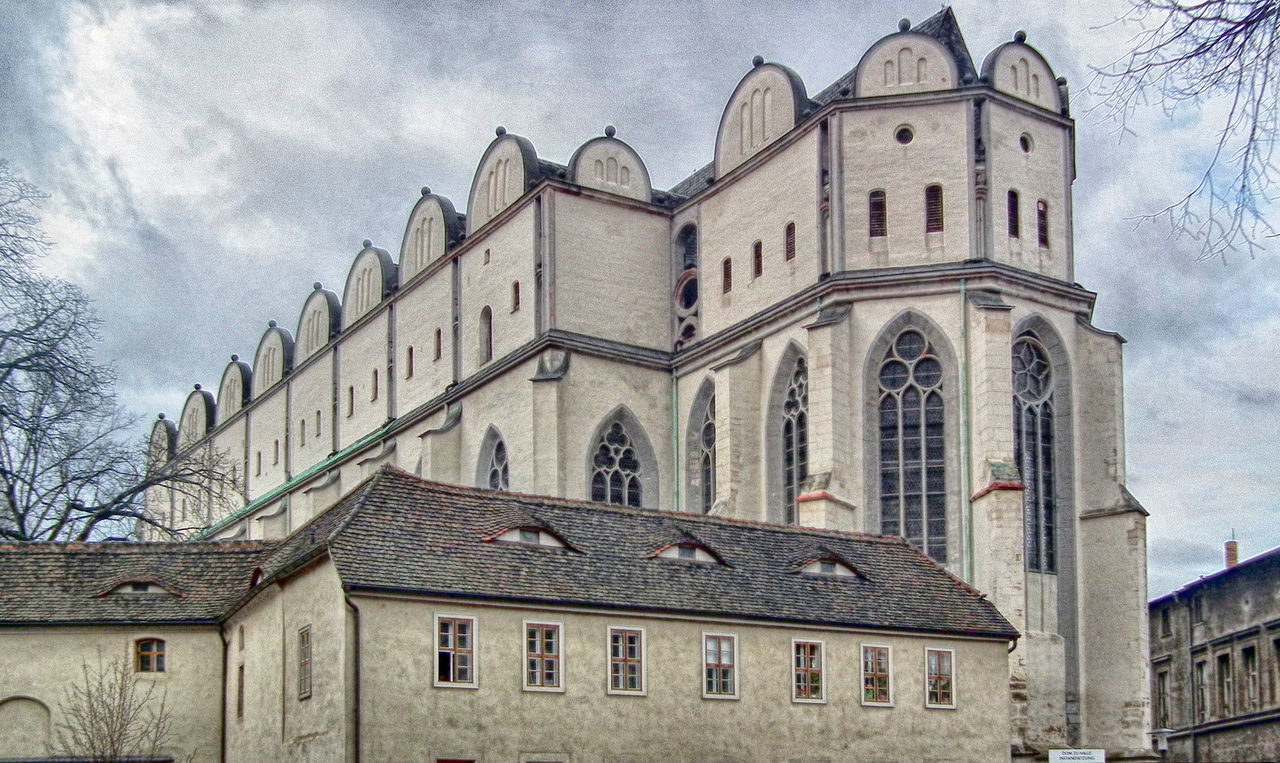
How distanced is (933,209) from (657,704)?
68.3 ft

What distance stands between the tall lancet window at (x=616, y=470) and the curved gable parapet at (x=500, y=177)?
864 cm

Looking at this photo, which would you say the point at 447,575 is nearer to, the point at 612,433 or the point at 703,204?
the point at 612,433

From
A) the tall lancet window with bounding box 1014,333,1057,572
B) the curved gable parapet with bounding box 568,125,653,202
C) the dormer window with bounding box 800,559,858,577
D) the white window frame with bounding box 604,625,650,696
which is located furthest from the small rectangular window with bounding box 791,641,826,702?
the curved gable parapet with bounding box 568,125,653,202

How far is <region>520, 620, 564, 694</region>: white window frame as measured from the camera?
2767 cm

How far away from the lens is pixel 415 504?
2903 cm

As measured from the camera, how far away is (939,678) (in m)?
31.8

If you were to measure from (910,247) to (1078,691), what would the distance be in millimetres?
12476

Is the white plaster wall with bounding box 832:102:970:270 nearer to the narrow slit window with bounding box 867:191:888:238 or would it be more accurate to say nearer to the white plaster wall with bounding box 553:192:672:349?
the narrow slit window with bounding box 867:191:888:238

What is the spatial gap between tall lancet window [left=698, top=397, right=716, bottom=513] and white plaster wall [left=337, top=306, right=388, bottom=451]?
1610 cm

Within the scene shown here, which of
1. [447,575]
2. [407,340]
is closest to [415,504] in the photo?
[447,575]

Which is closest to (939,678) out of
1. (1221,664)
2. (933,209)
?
(933,209)

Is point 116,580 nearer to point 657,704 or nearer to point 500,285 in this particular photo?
point 657,704

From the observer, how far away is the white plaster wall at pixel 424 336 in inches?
2272

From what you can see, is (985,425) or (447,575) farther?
(985,425)
